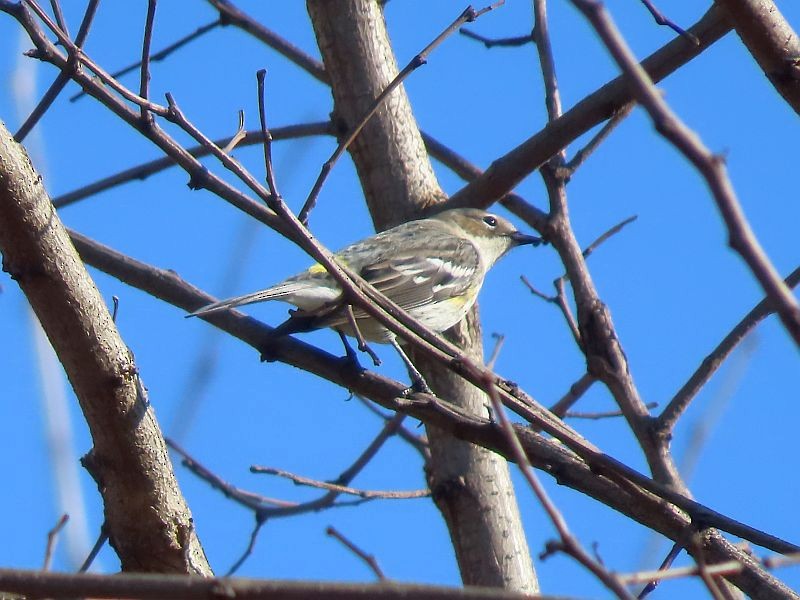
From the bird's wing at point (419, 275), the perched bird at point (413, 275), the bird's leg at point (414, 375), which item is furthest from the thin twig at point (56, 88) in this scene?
the bird's wing at point (419, 275)

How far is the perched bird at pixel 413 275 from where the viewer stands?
20.6ft

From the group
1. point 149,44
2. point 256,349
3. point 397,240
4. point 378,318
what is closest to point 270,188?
point 378,318

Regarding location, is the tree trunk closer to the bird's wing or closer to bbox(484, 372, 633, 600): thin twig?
the bird's wing

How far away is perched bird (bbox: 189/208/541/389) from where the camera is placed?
629cm

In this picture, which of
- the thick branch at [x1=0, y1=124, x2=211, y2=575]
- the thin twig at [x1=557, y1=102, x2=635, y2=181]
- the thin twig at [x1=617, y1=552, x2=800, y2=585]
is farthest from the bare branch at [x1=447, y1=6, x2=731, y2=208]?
the thin twig at [x1=617, y1=552, x2=800, y2=585]

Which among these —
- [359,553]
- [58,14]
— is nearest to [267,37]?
[58,14]

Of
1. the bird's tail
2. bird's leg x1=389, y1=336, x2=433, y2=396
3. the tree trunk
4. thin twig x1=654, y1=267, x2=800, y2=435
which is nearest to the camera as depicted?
thin twig x1=654, y1=267, x2=800, y2=435

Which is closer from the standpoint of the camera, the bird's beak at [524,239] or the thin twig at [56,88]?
the thin twig at [56,88]

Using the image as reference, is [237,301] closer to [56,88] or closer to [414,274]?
[56,88]

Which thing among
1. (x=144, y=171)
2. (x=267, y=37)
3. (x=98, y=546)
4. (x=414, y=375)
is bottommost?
(x=98, y=546)

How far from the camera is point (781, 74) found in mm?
3059

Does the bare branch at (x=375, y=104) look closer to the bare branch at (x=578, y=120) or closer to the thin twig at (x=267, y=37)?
the bare branch at (x=578, y=120)

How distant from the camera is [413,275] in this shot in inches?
302

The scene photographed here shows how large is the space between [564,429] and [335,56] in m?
3.64
